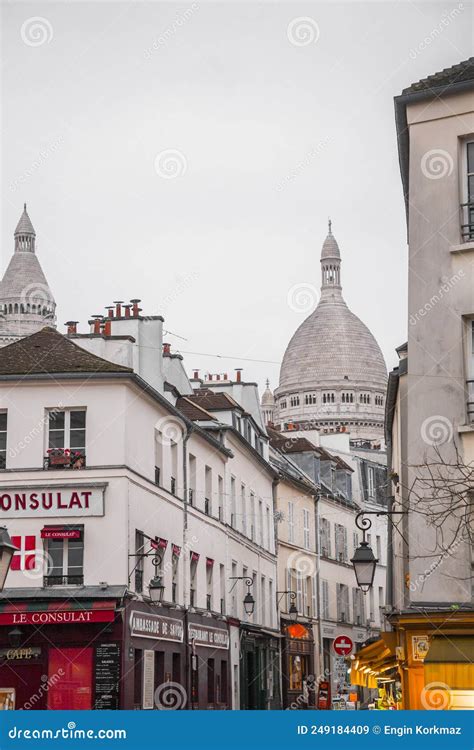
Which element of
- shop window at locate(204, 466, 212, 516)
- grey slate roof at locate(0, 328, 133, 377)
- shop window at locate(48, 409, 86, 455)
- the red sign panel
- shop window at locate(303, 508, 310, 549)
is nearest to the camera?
the red sign panel

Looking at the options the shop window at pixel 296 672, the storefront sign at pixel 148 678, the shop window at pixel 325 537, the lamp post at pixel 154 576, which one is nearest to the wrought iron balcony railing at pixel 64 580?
the lamp post at pixel 154 576

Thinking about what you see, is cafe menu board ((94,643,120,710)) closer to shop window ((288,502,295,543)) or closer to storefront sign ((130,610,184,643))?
storefront sign ((130,610,184,643))

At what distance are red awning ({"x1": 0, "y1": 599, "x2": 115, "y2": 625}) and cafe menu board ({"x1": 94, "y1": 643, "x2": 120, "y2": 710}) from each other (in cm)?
67

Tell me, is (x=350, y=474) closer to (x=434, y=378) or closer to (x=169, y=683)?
(x=169, y=683)

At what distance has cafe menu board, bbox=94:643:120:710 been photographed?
26891 millimetres

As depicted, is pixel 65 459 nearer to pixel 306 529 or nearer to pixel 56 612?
pixel 56 612

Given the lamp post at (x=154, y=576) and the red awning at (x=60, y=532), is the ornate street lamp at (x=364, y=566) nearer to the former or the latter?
the lamp post at (x=154, y=576)

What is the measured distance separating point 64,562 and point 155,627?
3.15 metres

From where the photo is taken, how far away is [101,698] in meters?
26.9

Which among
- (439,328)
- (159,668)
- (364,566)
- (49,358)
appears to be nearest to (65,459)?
(49,358)

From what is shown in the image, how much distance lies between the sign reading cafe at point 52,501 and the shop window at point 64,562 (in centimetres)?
65

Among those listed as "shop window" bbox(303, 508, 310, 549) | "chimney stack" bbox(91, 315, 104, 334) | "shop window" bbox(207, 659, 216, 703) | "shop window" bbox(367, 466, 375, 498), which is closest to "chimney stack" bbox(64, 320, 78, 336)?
"chimney stack" bbox(91, 315, 104, 334)
